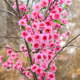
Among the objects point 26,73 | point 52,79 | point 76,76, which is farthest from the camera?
point 76,76

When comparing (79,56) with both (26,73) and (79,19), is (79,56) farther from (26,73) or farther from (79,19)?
(26,73)

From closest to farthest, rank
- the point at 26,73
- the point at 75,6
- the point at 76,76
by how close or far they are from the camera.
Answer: the point at 26,73 < the point at 76,76 < the point at 75,6

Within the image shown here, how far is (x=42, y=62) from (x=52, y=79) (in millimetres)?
198

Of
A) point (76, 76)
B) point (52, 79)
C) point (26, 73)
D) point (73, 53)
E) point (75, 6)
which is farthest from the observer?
point (75, 6)

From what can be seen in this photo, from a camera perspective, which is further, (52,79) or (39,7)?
Result: (52,79)

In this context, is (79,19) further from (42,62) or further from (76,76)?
(42,62)

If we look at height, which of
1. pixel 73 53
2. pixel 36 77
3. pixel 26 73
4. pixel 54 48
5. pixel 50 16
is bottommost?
pixel 73 53

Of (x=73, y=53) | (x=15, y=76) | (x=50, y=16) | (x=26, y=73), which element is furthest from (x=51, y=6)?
(x=15, y=76)

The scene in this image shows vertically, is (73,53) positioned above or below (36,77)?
below

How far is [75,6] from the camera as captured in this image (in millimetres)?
2801

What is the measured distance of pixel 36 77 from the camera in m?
1.49

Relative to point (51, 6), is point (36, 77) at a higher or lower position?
lower

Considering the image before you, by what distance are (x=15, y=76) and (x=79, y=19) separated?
1.61m

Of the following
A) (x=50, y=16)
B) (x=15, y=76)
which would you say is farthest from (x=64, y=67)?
(x=50, y=16)
